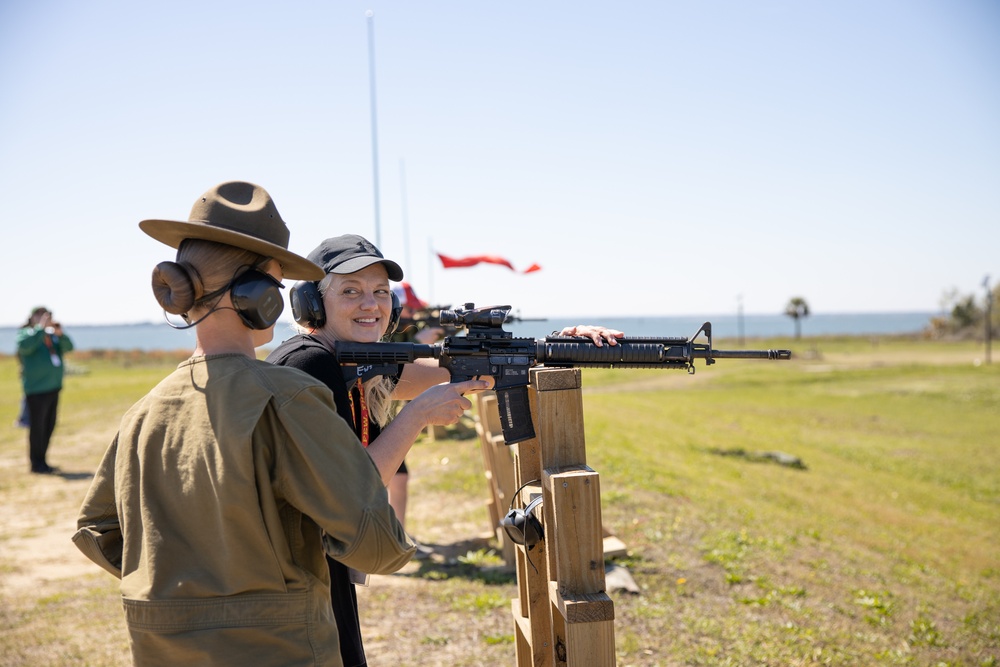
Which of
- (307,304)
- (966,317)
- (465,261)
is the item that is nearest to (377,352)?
(307,304)

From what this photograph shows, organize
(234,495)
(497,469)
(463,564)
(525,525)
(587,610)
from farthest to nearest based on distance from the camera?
(463,564) → (497,469) → (525,525) → (587,610) → (234,495)

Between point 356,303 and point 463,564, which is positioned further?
point 463,564

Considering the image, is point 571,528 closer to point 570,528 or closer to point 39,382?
point 570,528

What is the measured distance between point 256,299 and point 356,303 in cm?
136

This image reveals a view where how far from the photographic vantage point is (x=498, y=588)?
6488mm

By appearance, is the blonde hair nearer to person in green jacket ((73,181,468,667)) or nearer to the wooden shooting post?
person in green jacket ((73,181,468,667))

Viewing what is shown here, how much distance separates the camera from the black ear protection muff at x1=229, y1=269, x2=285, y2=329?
211 cm

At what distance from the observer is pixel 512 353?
3416 millimetres

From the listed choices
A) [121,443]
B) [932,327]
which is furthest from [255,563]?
[932,327]

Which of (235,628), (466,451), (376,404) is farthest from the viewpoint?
(466,451)

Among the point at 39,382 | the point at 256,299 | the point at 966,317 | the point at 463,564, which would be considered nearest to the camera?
the point at 256,299

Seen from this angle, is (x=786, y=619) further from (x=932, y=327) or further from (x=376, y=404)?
(x=932, y=327)

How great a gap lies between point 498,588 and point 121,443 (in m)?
4.85

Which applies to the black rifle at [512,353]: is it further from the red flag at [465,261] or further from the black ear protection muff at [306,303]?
the red flag at [465,261]
